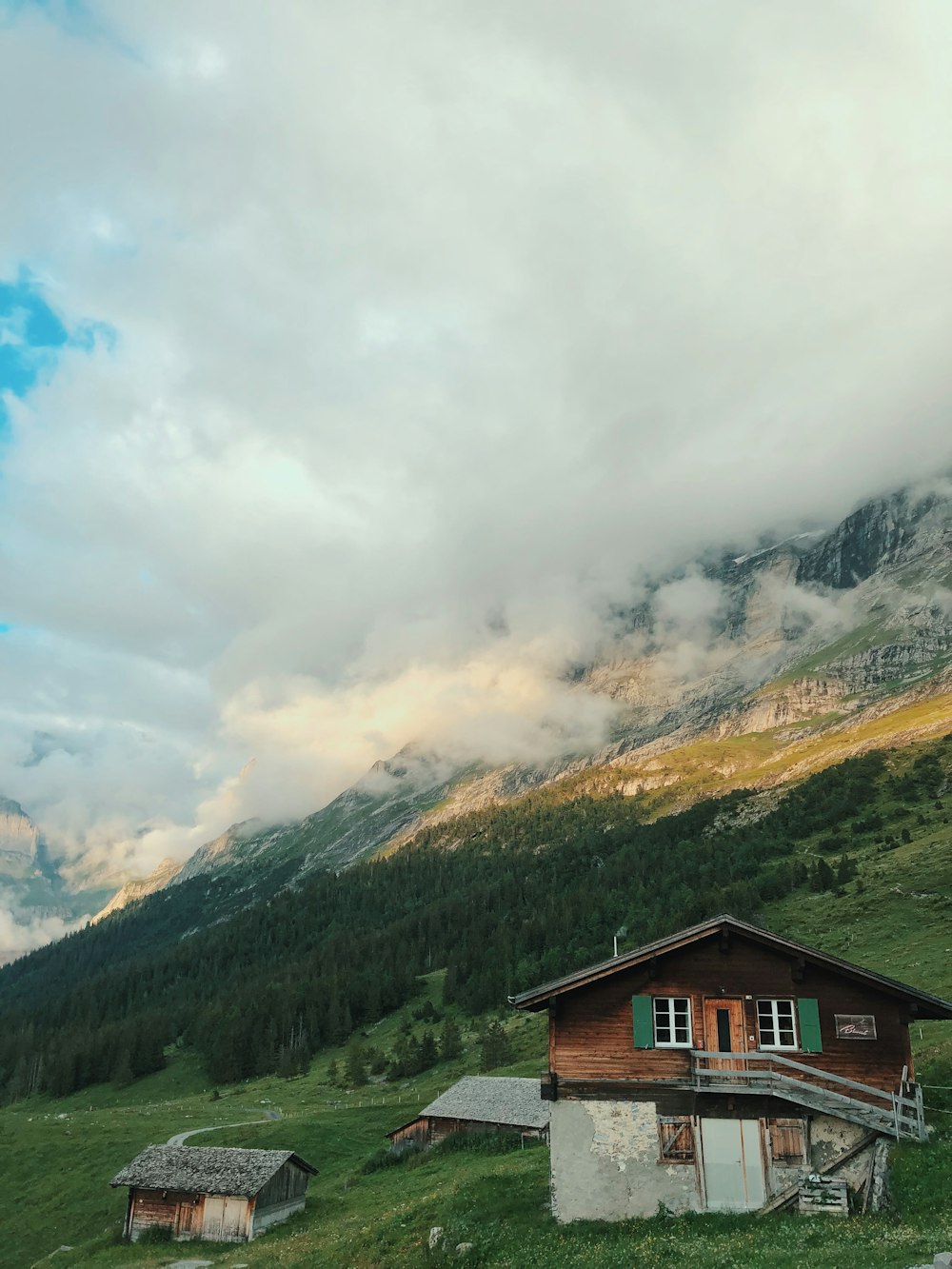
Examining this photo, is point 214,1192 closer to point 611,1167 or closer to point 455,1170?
point 455,1170

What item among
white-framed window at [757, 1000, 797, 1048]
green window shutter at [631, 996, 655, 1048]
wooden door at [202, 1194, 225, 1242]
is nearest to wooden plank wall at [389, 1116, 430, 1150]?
wooden door at [202, 1194, 225, 1242]

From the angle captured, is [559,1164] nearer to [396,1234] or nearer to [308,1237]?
[396,1234]

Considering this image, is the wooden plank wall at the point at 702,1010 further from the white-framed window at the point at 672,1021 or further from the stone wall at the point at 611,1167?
the stone wall at the point at 611,1167

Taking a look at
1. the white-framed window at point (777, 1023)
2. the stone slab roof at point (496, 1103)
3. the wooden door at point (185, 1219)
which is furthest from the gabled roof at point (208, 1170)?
the white-framed window at point (777, 1023)

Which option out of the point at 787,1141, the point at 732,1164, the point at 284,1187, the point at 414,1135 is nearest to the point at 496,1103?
the point at 414,1135

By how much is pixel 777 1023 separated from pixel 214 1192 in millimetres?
41247

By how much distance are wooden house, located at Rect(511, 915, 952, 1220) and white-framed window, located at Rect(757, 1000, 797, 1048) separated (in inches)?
2.0

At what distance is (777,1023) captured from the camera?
102ft

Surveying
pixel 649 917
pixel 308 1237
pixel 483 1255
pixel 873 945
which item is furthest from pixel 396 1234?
pixel 649 917

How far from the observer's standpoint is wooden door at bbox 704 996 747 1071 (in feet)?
100

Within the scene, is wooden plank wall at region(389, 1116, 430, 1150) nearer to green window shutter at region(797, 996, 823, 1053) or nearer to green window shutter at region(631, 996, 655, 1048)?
green window shutter at region(631, 996, 655, 1048)

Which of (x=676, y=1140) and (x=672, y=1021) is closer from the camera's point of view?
(x=676, y=1140)

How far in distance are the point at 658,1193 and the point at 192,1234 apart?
1548 inches

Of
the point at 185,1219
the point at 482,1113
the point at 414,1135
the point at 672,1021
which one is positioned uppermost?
the point at 672,1021
